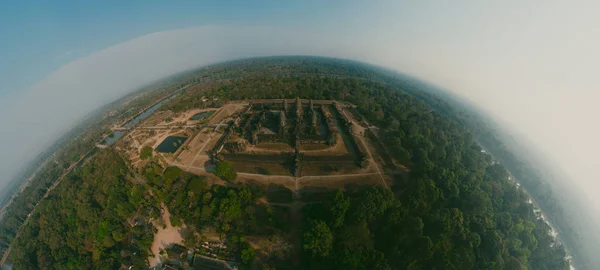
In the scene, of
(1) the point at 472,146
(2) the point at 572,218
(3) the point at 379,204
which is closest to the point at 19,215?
(3) the point at 379,204

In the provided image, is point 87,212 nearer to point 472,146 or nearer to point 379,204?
point 379,204

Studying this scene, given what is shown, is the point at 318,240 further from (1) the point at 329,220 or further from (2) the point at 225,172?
(2) the point at 225,172

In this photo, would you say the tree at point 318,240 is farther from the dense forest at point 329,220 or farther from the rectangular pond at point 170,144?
the rectangular pond at point 170,144

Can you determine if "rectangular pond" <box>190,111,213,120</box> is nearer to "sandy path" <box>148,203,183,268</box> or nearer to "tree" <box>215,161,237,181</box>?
"tree" <box>215,161,237,181</box>

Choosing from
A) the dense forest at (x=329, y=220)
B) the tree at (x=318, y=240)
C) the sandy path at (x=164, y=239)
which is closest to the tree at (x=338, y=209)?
the dense forest at (x=329, y=220)

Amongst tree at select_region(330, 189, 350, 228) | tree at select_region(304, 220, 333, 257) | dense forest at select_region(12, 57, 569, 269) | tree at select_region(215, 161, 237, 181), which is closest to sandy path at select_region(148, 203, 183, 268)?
dense forest at select_region(12, 57, 569, 269)
